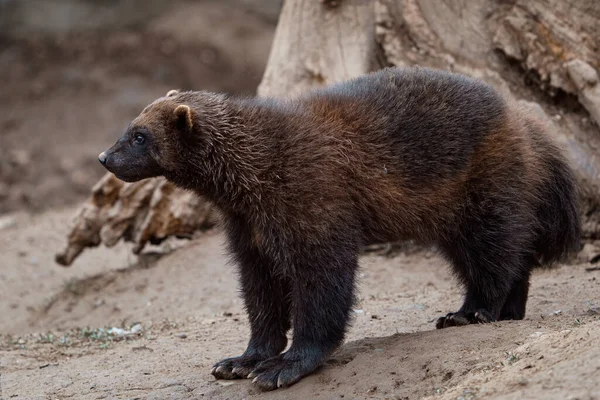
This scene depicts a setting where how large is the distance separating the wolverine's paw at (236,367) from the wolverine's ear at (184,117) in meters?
1.58

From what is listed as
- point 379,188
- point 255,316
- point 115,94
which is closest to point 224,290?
point 255,316

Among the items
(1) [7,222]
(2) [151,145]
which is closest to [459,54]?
(2) [151,145]

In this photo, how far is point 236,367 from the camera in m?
5.71

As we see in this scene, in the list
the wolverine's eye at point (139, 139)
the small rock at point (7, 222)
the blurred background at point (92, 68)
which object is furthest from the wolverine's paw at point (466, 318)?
the blurred background at point (92, 68)

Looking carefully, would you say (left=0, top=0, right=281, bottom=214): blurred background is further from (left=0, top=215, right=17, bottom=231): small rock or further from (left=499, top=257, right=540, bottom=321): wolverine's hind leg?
(left=499, top=257, right=540, bottom=321): wolverine's hind leg

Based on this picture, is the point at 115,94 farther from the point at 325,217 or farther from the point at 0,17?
the point at 325,217

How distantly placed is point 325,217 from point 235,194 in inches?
24.6

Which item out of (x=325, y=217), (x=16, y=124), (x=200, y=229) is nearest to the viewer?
(x=325, y=217)

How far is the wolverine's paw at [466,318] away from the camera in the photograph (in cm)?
598

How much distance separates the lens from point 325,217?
534 cm

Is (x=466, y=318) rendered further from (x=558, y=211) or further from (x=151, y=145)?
(x=151, y=145)

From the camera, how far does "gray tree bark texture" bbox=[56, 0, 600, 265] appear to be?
7.95 m

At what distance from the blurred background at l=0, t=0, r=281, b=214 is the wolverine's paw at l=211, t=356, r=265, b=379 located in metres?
10.9

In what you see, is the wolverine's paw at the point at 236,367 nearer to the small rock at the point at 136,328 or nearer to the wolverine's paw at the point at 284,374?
the wolverine's paw at the point at 284,374
